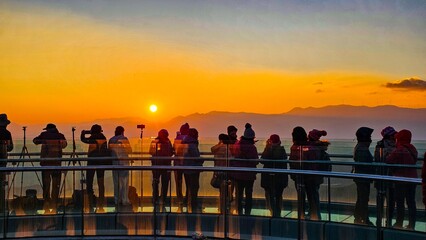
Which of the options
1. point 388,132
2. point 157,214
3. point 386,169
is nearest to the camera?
point 157,214

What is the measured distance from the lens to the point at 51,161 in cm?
1033

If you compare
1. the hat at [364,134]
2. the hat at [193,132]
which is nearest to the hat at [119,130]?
the hat at [193,132]

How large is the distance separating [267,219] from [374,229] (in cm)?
177

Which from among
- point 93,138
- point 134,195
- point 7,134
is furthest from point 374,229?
point 7,134

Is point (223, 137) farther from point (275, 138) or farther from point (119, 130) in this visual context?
point (119, 130)

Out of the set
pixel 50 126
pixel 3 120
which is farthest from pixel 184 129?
pixel 3 120

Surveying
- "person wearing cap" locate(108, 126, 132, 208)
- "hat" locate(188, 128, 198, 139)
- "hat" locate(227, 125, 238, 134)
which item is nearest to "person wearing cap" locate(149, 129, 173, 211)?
"person wearing cap" locate(108, 126, 132, 208)

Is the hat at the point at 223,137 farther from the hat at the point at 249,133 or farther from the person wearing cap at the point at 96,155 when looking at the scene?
the person wearing cap at the point at 96,155

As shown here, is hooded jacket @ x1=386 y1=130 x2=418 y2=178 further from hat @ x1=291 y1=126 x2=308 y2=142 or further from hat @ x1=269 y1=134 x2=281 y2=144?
hat @ x1=269 y1=134 x2=281 y2=144

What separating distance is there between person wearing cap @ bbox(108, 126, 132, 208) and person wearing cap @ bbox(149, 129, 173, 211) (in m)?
0.41

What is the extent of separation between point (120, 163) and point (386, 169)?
443 centimetres

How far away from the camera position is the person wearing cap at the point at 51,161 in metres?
8.75

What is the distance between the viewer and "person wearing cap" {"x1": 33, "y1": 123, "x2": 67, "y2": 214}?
8750mm

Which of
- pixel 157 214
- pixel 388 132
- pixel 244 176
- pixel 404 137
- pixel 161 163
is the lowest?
pixel 157 214
